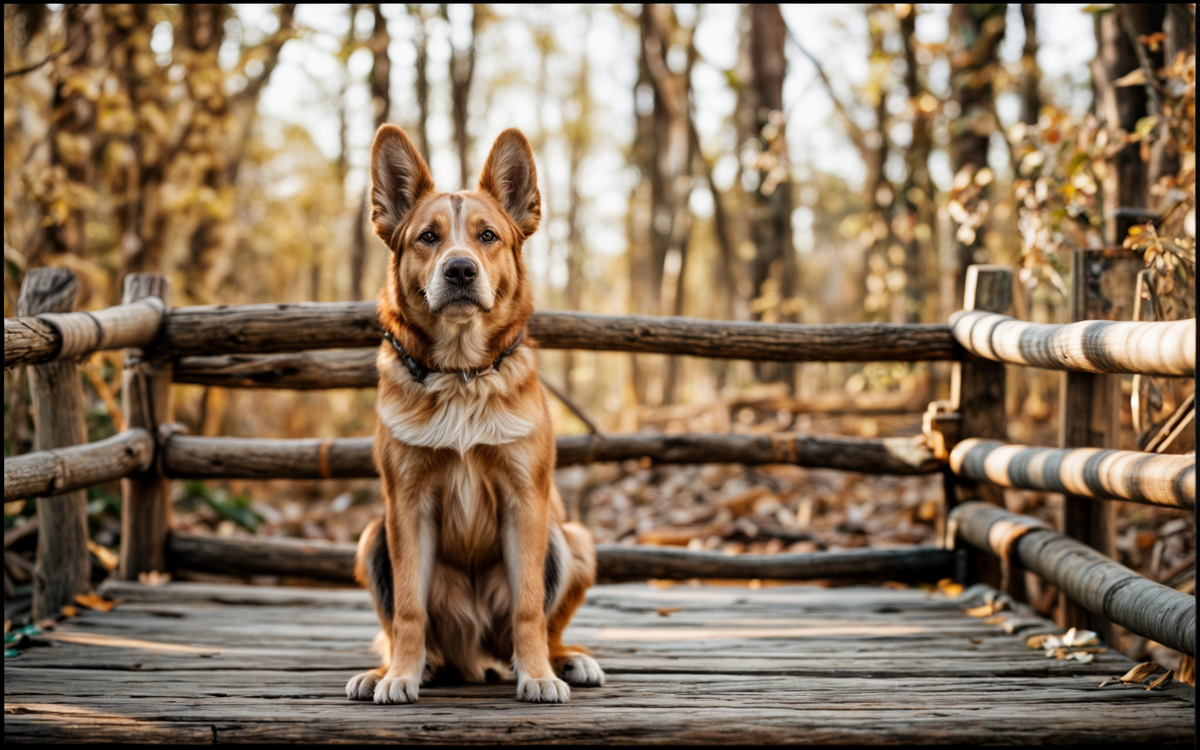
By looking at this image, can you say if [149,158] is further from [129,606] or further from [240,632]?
[240,632]

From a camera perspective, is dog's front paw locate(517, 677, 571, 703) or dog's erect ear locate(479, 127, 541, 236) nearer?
dog's front paw locate(517, 677, 571, 703)

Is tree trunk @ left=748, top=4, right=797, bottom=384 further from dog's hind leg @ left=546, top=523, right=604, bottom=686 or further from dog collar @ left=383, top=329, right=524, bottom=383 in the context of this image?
dog collar @ left=383, top=329, right=524, bottom=383

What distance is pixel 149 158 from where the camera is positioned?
7.45 m

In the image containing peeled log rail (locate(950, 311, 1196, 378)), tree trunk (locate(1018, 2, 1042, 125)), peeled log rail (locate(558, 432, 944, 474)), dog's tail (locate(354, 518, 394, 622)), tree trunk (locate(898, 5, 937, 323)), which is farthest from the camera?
tree trunk (locate(898, 5, 937, 323))

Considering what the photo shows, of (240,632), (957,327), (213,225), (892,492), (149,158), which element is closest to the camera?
(240,632)

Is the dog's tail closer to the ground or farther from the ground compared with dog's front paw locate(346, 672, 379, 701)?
farther from the ground

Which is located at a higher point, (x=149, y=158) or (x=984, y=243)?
(x=149, y=158)

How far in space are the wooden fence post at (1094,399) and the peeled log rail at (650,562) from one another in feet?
2.57

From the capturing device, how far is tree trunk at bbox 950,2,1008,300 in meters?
5.30

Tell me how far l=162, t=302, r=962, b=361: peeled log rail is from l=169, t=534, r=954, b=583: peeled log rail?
1006mm

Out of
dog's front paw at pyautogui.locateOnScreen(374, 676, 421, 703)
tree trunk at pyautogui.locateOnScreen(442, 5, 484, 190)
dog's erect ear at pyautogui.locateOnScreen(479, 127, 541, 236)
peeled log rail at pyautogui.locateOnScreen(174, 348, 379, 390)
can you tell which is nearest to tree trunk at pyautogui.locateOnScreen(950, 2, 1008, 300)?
dog's erect ear at pyautogui.locateOnScreen(479, 127, 541, 236)

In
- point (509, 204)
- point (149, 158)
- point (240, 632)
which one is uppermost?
point (149, 158)

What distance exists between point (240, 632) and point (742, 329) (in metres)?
2.68

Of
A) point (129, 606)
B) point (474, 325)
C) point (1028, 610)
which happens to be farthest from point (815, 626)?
point (129, 606)
